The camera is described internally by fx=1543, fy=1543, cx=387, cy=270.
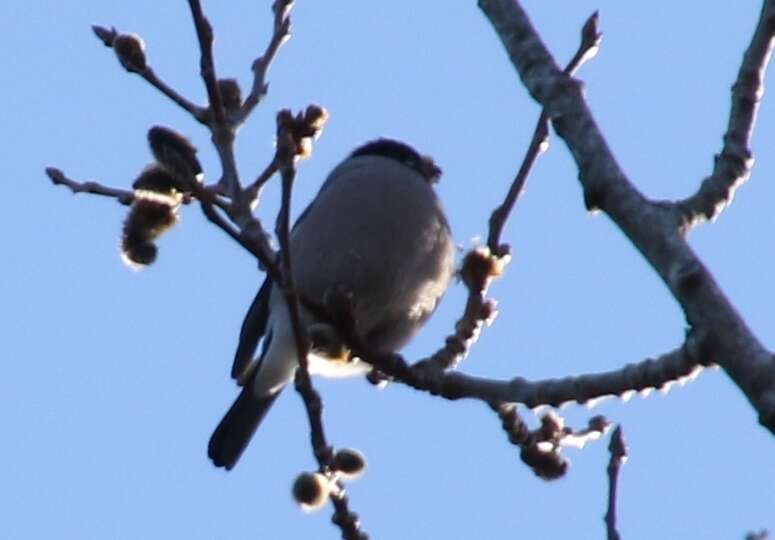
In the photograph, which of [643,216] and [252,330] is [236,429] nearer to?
[252,330]

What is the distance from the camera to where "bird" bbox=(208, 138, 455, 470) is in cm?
470

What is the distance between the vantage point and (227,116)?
2787mm

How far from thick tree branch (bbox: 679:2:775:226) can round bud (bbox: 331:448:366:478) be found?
76 cm

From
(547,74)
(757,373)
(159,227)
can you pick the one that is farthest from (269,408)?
(757,373)

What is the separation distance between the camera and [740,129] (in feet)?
8.49

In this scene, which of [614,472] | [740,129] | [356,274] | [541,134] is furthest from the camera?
[356,274]

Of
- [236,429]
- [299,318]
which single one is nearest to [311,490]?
[299,318]

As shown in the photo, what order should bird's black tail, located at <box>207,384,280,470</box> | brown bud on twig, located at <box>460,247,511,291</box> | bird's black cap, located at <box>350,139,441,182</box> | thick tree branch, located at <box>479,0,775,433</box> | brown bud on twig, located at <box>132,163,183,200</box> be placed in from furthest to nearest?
1. bird's black cap, located at <box>350,139,441,182</box>
2. bird's black tail, located at <box>207,384,280,470</box>
3. brown bud on twig, located at <box>460,247,511,291</box>
4. brown bud on twig, located at <box>132,163,183,200</box>
5. thick tree branch, located at <box>479,0,775,433</box>

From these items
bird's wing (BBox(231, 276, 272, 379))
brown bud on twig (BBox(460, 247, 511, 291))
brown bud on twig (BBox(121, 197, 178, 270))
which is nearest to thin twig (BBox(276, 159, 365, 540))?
brown bud on twig (BBox(121, 197, 178, 270))

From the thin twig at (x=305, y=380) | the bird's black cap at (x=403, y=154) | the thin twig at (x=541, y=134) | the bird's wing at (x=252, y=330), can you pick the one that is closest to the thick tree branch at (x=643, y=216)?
the thin twig at (x=541, y=134)

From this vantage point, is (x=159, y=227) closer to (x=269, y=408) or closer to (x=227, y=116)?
(x=227, y=116)

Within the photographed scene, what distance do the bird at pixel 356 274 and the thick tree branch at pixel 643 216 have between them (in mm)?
1858

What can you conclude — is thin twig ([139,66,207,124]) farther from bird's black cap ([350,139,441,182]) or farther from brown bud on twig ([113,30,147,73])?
bird's black cap ([350,139,441,182])

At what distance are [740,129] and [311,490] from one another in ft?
3.14
